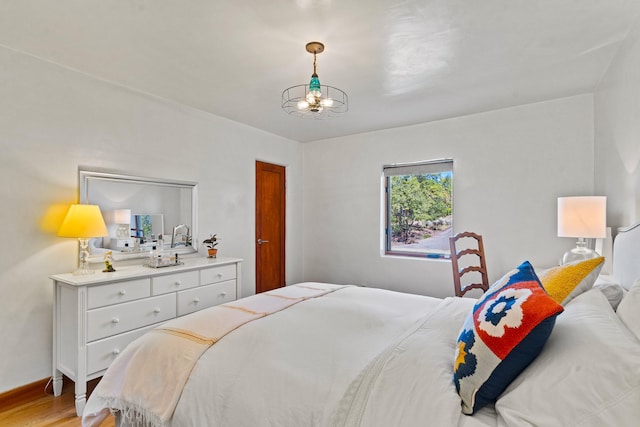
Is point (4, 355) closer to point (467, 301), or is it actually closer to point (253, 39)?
point (253, 39)

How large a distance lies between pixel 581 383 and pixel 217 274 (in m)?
2.87

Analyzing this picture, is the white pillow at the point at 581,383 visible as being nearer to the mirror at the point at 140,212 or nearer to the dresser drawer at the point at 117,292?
the dresser drawer at the point at 117,292

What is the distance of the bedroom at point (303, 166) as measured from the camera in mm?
2387

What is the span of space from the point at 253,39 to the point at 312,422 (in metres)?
2.13

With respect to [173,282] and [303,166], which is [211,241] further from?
[303,166]

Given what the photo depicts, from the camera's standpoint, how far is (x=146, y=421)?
4.77 ft

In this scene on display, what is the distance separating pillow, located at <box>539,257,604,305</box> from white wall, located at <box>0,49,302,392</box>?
3171 mm

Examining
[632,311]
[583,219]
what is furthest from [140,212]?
[583,219]

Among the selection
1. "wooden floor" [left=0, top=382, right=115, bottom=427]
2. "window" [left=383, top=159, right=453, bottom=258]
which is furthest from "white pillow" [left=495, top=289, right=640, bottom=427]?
"window" [left=383, top=159, right=453, bottom=258]

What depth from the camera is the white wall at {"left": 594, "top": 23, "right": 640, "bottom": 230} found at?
2.07 m

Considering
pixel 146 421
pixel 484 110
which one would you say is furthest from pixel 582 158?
pixel 146 421

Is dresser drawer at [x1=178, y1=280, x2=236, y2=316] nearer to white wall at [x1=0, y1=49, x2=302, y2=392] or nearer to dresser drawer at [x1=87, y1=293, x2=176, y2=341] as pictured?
dresser drawer at [x1=87, y1=293, x2=176, y2=341]

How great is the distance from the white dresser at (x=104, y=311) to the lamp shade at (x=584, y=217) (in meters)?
3.05

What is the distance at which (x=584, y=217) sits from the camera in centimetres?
249
